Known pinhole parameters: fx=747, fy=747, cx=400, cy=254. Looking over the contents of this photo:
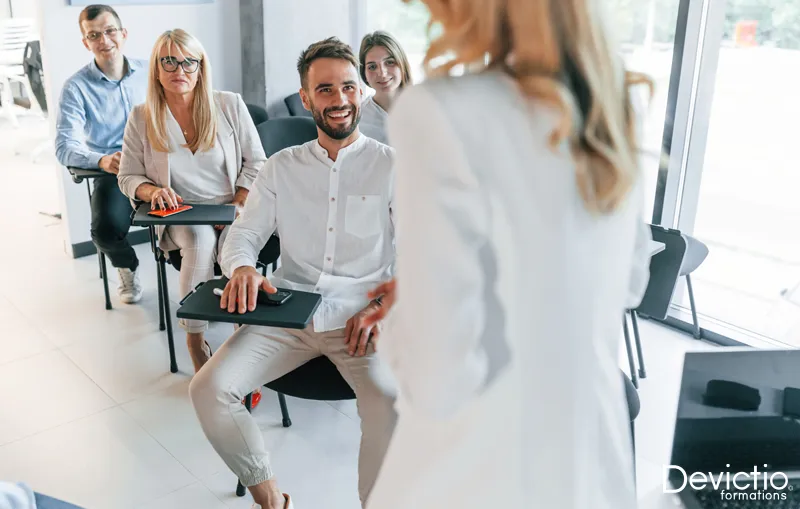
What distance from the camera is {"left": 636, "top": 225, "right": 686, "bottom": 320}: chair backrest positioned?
2.77 meters

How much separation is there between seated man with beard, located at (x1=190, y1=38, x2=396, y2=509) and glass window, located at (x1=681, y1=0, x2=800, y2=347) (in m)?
1.73

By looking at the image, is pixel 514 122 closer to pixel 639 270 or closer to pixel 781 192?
pixel 639 270

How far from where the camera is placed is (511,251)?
879mm

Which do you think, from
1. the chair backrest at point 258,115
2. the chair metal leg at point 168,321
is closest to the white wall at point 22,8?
the chair backrest at point 258,115

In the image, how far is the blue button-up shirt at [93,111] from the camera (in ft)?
11.7

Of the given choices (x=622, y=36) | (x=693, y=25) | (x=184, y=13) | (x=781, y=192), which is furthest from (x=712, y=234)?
(x=184, y=13)

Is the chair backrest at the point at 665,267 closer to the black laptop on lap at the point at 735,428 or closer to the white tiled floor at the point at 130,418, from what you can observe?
the white tiled floor at the point at 130,418

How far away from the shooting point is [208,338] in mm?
3432

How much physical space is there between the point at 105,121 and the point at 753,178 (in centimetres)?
315

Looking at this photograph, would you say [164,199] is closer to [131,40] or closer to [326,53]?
[326,53]

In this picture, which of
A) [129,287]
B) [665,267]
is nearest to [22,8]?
[129,287]

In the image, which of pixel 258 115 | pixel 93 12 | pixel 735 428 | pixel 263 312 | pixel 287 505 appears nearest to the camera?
pixel 735 428

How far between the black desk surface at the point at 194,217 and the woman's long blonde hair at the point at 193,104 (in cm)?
39

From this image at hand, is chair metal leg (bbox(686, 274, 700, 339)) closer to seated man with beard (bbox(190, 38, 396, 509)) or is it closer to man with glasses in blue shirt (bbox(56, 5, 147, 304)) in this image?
seated man with beard (bbox(190, 38, 396, 509))
